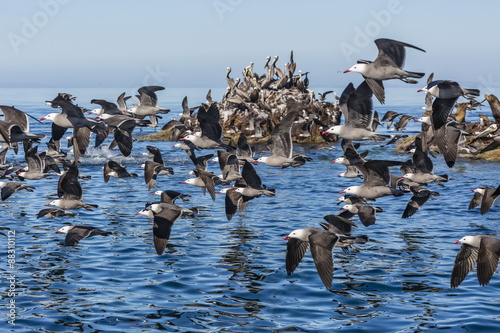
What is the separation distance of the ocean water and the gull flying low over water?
Result: 4564 mm

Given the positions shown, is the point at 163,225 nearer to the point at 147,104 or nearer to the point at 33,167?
the point at 147,104

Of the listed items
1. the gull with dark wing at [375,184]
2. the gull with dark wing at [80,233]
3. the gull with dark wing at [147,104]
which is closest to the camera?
the gull with dark wing at [80,233]

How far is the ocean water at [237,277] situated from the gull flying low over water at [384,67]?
456 centimetres

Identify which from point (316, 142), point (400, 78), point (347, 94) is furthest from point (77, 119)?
point (316, 142)

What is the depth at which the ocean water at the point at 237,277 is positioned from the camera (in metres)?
13.1

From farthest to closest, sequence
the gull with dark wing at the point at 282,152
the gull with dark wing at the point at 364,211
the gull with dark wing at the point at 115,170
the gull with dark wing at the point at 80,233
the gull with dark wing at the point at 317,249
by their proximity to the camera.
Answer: the gull with dark wing at the point at 115,170
the gull with dark wing at the point at 282,152
the gull with dark wing at the point at 364,211
the gull with dark wing at the point at 80,233
the gull with dark wing at the point at 317,249

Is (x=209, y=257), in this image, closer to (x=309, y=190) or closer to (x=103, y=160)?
(x=309, y=190)

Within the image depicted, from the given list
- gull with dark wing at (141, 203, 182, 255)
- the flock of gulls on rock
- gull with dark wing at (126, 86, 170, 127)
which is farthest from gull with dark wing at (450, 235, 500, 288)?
gull with dark wing at (126, 86, 170, 127)

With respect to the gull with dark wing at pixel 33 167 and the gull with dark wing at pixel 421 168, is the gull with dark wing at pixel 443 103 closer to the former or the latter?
the gull with dark wing at pixel 421 168

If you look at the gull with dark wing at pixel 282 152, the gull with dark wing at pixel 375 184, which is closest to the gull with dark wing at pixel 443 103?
the gull with dark wing at pixel 375 184

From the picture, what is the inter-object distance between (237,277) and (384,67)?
5.97 metres

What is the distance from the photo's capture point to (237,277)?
15859mm

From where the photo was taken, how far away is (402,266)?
55.1ft

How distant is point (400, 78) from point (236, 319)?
6319 mm
